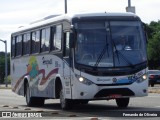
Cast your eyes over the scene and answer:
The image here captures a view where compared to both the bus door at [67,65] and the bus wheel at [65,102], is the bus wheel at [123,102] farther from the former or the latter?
the bus door at [67,65]

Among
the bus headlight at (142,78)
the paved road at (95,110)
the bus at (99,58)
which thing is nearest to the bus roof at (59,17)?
the bus at (99,58)

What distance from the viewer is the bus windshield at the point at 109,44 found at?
2038 cm

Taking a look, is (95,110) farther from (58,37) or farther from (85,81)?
(58,37)

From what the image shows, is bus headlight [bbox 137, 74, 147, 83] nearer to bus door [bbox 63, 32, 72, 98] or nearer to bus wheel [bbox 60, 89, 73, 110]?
bus door [bbox 63, 32, 72, 98]

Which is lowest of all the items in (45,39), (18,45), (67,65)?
(18,45)

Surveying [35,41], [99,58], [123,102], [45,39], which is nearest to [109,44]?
[99,58]

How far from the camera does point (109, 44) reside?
20594mm

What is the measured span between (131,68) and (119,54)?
59 cm

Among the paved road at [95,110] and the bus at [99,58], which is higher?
the bus at [99,58]

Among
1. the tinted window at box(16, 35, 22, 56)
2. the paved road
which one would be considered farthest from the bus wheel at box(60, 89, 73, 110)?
the tinted window at box(16, 35, 22, 56)

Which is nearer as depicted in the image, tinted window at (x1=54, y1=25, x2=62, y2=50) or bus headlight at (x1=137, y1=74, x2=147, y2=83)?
bus headlight at (x1=137, y1=74, x2=147, y2=83)

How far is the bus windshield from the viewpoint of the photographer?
2038 cm

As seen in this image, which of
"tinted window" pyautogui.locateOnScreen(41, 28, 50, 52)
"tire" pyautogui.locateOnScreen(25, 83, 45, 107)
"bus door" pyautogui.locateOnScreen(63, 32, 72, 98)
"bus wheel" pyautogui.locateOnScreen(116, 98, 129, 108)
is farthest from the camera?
"tire" pyautogui.locateOnScreen(25, 83, 45, 107)

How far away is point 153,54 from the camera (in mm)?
94562
